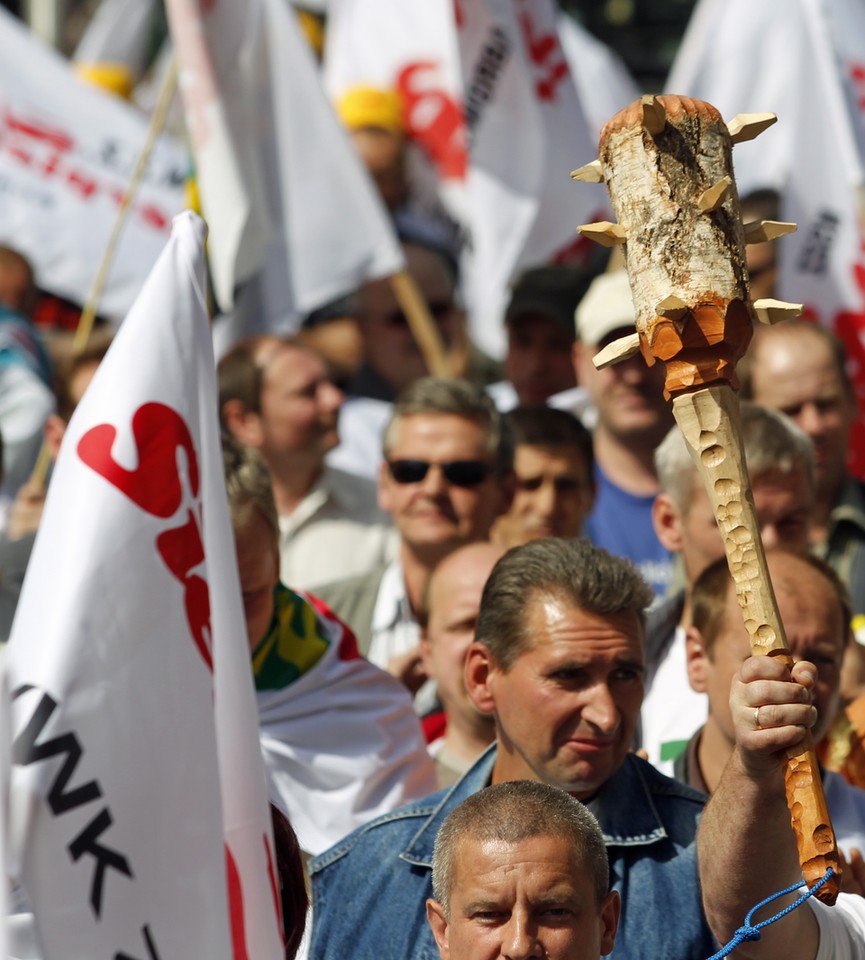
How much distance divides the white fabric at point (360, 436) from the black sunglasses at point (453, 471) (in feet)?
4.72

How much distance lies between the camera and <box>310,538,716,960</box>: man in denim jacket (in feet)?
11.8

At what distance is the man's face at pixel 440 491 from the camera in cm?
552

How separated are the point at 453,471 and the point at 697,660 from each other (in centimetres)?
151

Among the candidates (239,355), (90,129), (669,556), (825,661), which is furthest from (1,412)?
(825,661)

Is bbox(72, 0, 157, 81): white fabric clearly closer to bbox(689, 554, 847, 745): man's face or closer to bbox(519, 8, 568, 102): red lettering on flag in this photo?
bbox(519, 8, 568, 102): red lettering on flag

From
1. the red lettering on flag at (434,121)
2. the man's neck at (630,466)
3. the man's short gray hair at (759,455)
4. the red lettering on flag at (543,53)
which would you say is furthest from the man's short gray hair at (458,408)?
the red lettering on flag at (434,121)

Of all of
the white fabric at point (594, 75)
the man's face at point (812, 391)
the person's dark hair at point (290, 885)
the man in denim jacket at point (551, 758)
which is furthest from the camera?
the white fabric at point (594, 75)

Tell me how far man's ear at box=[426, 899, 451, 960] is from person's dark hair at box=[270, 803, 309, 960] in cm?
21

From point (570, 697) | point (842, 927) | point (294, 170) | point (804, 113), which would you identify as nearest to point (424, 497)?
point (570, 697)

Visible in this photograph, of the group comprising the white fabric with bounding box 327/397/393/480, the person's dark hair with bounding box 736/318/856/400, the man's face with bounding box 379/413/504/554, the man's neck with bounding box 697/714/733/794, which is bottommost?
the man's neck with bounding box 697/714/733/794

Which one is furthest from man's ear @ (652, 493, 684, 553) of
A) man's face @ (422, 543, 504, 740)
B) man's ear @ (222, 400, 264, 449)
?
man's ear @ (222, 400, 264, 449)

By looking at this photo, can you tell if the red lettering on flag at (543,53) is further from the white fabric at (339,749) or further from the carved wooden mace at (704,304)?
the carved wooden mace at (704,304)

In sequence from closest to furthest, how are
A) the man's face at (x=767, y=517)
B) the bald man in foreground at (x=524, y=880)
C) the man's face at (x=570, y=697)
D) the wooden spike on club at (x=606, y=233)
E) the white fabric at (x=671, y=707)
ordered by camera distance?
1. the wooden spike on club at (x=606, y=233)
2. the bald man in foreground at (x=524, y=880)
3. the man's face at (x=570, y=697)
4. the white fabric at (x=671, y=707)
5. the man's face at (x=767, y=517)

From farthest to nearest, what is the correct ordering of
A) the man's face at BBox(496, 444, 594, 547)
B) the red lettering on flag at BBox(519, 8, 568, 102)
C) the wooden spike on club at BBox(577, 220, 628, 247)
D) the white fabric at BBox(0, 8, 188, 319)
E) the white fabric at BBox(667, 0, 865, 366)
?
the white fabric at BBox(0, 8, 188, 319) → the red lettering on flag at BBox(519, 8, 568, 102) → the white fabric at BBox(667, 0, 865, 366) → the man's face at BBox(496, 444, 594, 547) → the wooden spike on club at BBox(577, 220, 628, 247)
